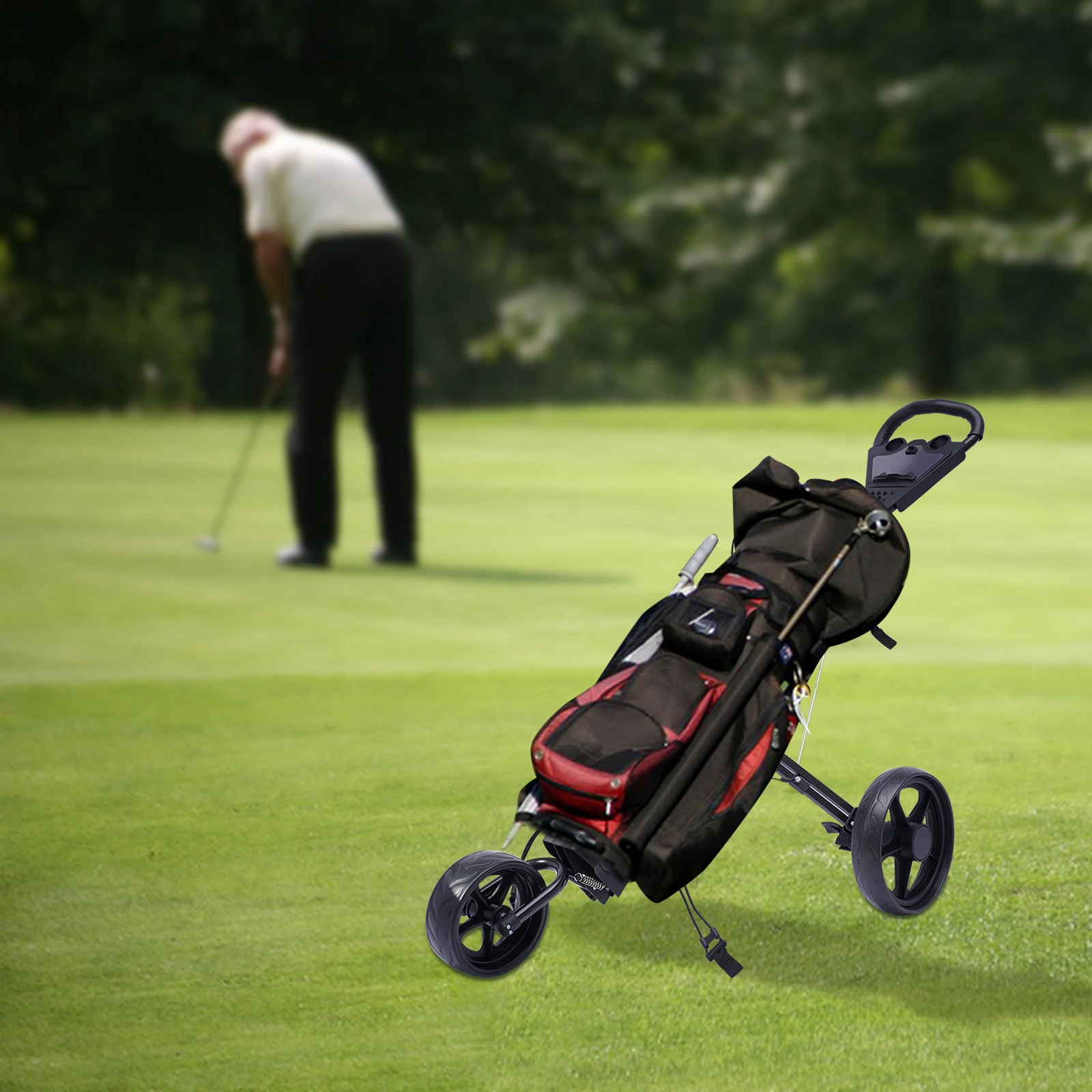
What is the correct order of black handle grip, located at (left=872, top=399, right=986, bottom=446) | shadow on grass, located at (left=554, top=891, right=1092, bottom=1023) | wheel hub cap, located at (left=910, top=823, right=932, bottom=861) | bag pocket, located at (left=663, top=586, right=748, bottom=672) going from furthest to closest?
black handle grip, located at (left=872, top=399, right=986, bottom=446) < wheel hub cap, located at (left=910, top=823, right=932, bottom=861) < bag pocket, located at (left=663, top=586, right=748, bottom=672) < shadow on grass, located at (left=554, top=891, right=1092, bottom=1023)

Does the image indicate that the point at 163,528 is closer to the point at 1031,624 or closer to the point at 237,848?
the point at 1031,624

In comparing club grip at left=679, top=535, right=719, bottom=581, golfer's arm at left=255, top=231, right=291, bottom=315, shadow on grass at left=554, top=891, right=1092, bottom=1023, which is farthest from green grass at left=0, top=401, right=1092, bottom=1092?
golfer's arm at left=255, top=231, right=291, bottom=315

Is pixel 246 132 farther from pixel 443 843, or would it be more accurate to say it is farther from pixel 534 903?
pixel 534 903

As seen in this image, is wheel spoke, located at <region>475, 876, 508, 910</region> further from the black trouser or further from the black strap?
the black trouser

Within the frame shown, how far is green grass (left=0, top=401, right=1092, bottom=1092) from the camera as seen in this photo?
3721 millimetres

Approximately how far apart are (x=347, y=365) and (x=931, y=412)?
20.0ft

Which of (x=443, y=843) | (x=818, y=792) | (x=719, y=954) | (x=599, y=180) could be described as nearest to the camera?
(x=719, y=954)

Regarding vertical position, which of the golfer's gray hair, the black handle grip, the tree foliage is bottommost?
the tree foliage

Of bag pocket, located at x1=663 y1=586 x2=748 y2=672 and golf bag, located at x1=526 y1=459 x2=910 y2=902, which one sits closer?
golf bag, located at x1=526 y1=459 x2=910 y2=902

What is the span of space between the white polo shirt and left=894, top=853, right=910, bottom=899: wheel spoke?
6338 mm

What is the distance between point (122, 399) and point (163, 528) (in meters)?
19.7

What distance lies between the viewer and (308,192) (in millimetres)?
10312

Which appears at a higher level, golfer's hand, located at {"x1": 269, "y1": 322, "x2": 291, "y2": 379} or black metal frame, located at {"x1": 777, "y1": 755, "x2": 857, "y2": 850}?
black metal frame, located at {"x1": 777, "y1": 755, "x2": 857, "y2": 850}

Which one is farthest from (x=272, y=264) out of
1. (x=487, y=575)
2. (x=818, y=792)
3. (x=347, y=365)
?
(x=818, y=792)
